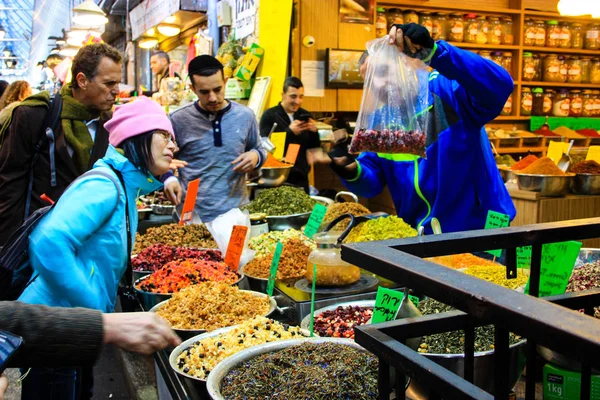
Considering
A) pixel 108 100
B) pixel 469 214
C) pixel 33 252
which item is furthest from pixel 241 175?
pixel 33 252

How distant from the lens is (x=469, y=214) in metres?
2.92

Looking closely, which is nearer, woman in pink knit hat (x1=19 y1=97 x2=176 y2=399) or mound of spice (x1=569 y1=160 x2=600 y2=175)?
woman in pink knit hat (x1=19 y1=97 x2=176 y2=399)

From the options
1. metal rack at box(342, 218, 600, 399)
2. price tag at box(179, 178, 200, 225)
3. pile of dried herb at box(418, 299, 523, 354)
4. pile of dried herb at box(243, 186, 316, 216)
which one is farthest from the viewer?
pile of dried herb at box(243, 186, 316, 216)

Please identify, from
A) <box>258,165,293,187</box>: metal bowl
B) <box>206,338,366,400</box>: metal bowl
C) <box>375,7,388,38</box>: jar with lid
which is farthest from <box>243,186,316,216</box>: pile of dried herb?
<box>375,7,388,38</box>: jar with lid

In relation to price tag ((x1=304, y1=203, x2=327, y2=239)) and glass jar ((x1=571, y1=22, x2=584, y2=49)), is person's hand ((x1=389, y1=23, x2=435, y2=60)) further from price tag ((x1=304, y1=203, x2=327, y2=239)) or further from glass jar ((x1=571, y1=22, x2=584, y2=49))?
glass jar ((x1=571, y1=22, x2=584, y2=49))

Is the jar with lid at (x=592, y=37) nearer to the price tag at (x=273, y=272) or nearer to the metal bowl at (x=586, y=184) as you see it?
the metal bowl at (x=586, y=184)

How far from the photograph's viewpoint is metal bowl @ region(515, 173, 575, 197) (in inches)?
177

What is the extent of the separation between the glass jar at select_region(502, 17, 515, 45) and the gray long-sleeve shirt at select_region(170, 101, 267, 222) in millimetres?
5484

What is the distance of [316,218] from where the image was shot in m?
2.88

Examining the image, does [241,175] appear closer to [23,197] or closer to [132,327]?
[23,197]

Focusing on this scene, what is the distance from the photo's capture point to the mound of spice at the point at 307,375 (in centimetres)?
145

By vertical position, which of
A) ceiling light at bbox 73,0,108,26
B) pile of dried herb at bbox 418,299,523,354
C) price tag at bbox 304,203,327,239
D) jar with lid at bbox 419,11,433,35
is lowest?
pile of dried herb at bbox 418,299,523,354

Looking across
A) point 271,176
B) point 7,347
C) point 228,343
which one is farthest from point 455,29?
point 7,347

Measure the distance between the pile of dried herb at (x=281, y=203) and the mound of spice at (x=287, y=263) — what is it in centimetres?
99
